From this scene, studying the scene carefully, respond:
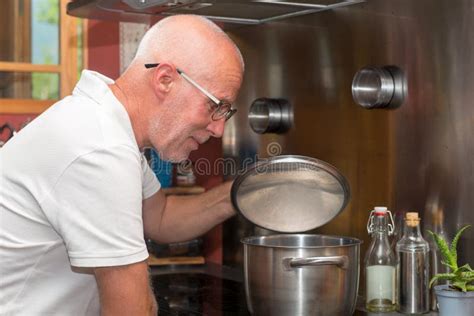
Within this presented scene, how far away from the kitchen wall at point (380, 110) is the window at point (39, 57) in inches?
35.2

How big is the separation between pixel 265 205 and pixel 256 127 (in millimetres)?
510

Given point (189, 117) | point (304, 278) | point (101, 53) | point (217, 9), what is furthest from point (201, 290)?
point (101, 53)

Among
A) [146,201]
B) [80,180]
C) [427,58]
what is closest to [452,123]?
[427,58]

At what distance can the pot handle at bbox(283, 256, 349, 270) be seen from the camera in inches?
59.6

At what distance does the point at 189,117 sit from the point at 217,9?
76cm

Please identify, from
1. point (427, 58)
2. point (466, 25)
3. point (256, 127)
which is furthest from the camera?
point (256, 127)

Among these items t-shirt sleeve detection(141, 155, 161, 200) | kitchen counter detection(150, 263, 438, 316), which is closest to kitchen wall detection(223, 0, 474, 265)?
kitchen counter detection(150, 263, 438, 316)

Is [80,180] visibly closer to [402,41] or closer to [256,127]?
[402,41]

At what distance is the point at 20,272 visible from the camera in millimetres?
1270

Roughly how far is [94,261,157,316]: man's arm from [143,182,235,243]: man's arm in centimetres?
56

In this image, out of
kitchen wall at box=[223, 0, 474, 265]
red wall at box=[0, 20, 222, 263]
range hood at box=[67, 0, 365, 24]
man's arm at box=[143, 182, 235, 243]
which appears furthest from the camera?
red wall at box=[0, 20, 222, 263]

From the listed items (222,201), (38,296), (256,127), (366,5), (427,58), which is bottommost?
(38,296)

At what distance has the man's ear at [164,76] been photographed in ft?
4.18

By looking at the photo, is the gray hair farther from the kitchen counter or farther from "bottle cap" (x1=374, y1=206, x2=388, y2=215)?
the kitchen counter
